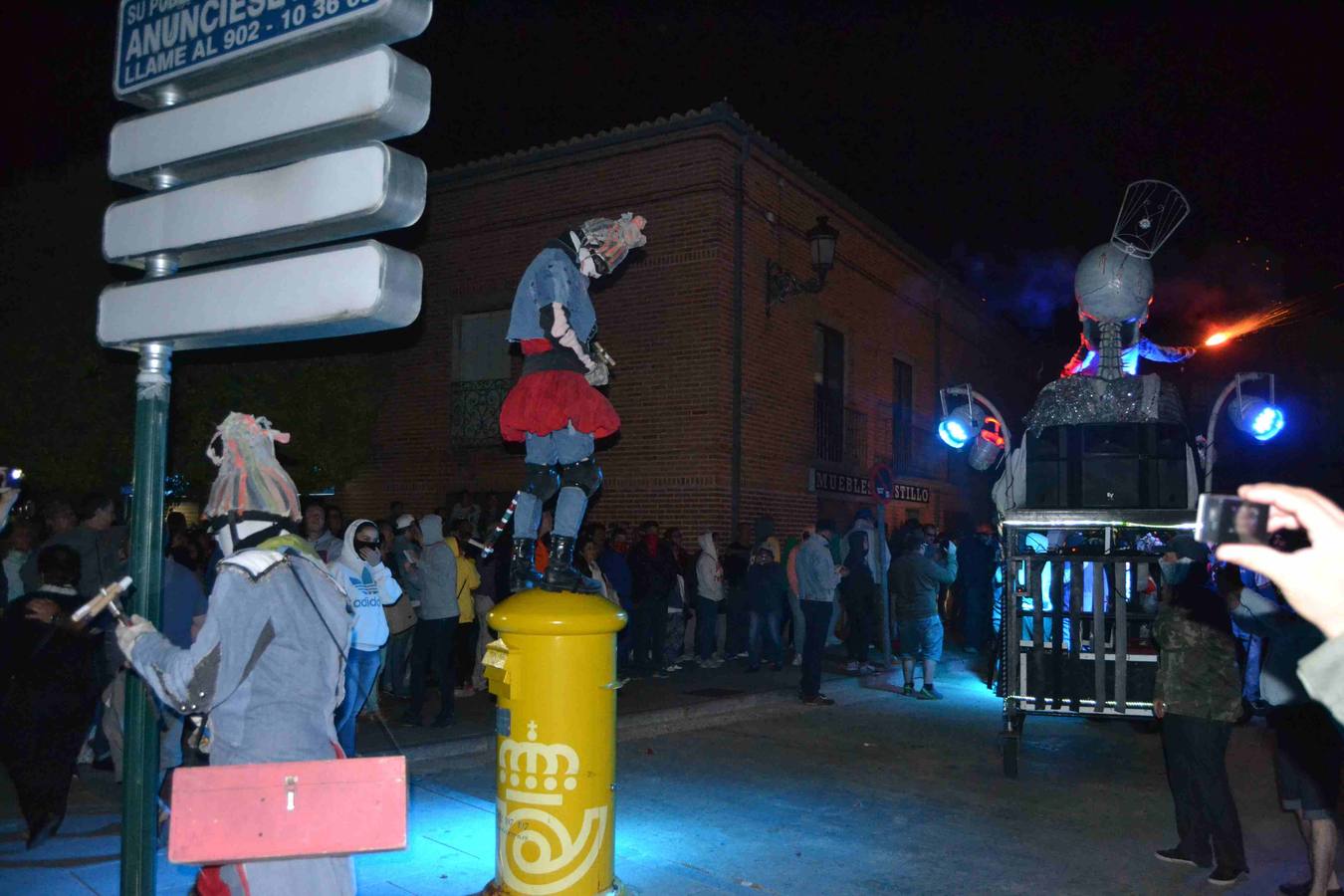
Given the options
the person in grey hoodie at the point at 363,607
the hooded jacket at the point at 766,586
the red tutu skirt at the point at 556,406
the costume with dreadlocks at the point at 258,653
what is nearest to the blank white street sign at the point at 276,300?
the costume with dreadlocks at the point at 258,653

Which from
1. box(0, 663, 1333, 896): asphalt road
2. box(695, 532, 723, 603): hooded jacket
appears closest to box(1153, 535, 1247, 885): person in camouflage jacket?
box(0, 663, 1333, 896): asphalt road

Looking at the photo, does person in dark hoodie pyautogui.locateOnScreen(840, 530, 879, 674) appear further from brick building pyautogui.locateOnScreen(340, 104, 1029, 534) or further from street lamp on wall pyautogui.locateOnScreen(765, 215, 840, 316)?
street lamp on wall pyautogui.locateOnScreen(765, 215, 840, 316)

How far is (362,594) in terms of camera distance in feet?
25.1

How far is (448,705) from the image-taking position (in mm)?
9047

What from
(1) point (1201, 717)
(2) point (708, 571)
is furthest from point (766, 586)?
(1) point (1201, 717)

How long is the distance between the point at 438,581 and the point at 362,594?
174 centimetres

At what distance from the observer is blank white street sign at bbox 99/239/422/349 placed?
2938 millimetres

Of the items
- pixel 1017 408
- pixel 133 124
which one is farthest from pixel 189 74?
pixel 1017 408

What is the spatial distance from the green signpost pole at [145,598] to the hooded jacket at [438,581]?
582 cm

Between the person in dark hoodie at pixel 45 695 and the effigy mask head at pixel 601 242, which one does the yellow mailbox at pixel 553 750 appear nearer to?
the effigy mask head at pixel 601 242

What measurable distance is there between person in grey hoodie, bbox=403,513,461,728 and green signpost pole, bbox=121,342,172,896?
5.82 meters

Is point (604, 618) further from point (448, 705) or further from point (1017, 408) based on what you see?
point (1017, 408)

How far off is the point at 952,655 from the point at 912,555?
4733mm

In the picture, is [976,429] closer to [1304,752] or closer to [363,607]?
[1304,752]
